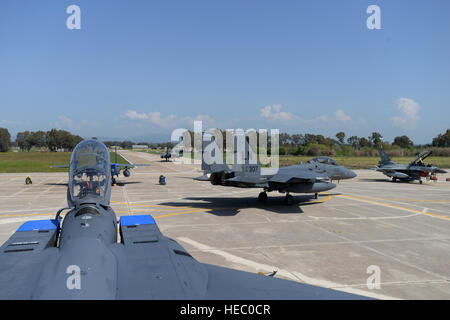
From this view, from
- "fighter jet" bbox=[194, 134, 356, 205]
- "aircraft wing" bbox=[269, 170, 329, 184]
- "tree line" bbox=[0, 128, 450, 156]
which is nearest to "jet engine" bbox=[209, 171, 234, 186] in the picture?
"fighter jet" bbox=[194, 134, 356, 205]

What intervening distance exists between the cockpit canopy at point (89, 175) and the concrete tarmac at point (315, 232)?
380cm

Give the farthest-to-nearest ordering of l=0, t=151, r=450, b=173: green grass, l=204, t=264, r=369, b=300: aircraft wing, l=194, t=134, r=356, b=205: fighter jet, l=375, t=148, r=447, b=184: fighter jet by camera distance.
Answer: l=0, t=151, r=450, b=173: green grass < l=375, t=148, r=447, b=184: fighter jet < l=194, t=134, r=356, b=205: fighter jet < l=204, t=264, r=369, b=300: aircraft wing

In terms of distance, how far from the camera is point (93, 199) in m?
6.41

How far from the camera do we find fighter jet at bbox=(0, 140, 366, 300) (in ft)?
11.1

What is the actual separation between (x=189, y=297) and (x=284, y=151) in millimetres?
91799

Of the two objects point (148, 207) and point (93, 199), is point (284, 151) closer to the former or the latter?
point (148, 207)

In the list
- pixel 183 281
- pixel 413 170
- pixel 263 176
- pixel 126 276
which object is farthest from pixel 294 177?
pixel 413 170

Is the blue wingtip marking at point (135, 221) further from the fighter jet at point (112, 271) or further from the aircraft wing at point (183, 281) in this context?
the aircraft wing at point (183, 281)

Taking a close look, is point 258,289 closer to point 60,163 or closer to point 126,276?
point 126,276

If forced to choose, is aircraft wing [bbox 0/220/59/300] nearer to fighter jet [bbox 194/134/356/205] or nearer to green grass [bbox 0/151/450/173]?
fighter jet [bbox 194/134/356/205]

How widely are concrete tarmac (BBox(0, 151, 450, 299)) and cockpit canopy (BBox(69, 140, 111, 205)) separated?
3803mm

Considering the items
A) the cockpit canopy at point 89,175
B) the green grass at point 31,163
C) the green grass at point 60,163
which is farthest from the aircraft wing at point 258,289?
the green grass at point 31,163

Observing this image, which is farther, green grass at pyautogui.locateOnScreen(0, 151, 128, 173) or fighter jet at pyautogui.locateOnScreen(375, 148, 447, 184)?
green grass at pyautogui.locateOnScreen(0, 151, 128, 173)
